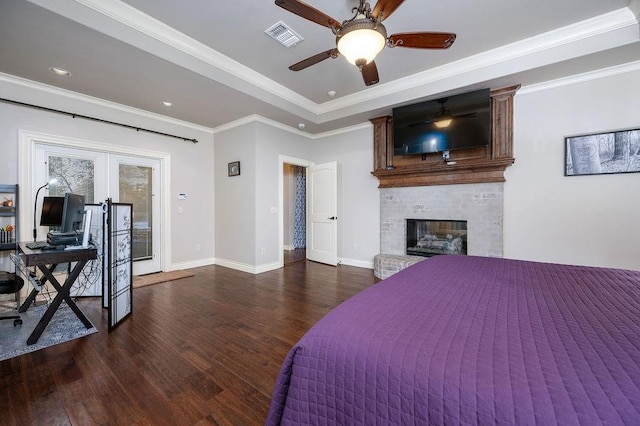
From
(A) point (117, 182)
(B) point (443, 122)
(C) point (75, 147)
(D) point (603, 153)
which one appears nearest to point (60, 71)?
(C) point (75, 147)

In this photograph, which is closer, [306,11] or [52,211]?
[306,11]

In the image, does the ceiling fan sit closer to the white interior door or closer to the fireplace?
the fireplace

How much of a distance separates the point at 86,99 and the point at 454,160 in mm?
5381

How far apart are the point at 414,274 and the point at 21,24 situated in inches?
148

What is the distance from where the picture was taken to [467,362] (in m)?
0.71

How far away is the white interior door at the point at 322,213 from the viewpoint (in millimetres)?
5059

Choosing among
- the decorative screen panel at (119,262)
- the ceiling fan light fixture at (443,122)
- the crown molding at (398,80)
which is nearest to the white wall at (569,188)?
the crown molding at (398,80)

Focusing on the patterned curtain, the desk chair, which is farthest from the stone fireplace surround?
the desk chair

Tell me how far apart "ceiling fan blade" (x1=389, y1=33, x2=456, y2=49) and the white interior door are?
293 centimetres

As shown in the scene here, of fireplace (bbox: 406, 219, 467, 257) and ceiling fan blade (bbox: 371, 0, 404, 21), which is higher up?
ceiling fan blade (bbox: 371, 0, 404, 21)

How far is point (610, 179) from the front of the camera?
3.03m

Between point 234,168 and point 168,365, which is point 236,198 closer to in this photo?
point 234,168

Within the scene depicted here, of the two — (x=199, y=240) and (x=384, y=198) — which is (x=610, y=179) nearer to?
(x=384, y=198)

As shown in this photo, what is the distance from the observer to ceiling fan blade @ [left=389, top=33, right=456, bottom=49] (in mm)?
2003
